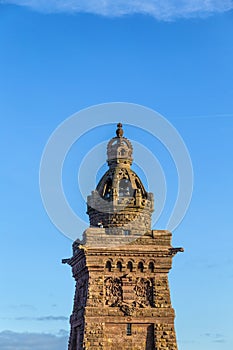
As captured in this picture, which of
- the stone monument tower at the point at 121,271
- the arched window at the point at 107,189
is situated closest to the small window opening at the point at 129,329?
the stone monument tower at the point at 121,271

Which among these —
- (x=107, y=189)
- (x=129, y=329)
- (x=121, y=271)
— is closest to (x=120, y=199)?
(x=107, y=189)

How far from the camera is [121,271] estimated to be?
68250mm

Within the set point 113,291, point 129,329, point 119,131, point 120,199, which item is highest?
point 119,131

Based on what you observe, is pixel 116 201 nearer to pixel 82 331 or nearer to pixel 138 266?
pixel 138 266

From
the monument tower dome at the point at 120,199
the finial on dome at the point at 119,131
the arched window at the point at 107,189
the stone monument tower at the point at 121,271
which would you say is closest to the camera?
the stone monument tower at the point at 121,271

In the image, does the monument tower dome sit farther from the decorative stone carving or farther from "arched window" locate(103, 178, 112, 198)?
the decorative stone carving

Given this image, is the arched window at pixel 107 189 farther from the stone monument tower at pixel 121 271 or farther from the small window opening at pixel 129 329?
the small window opening at pixel 129 329

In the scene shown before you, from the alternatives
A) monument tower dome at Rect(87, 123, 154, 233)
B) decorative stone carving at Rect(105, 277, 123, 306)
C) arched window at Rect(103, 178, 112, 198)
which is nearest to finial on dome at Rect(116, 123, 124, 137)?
monument tower dome at Rect(87, 123, 154, 233)

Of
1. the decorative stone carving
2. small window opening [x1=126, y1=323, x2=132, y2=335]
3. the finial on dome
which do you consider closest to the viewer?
small window opening [x1=126, y1=323, x2=132, y2=335]

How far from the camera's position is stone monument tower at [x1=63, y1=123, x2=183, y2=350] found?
6631 cm

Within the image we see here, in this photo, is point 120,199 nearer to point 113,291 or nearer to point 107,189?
point 107,189

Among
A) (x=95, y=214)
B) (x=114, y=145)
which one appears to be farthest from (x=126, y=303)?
(x=114, y=145)

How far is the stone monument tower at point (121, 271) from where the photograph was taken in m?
66.3

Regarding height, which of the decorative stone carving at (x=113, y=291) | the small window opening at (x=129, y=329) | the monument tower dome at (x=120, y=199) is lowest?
the small window opening at (x=129, y=329)
